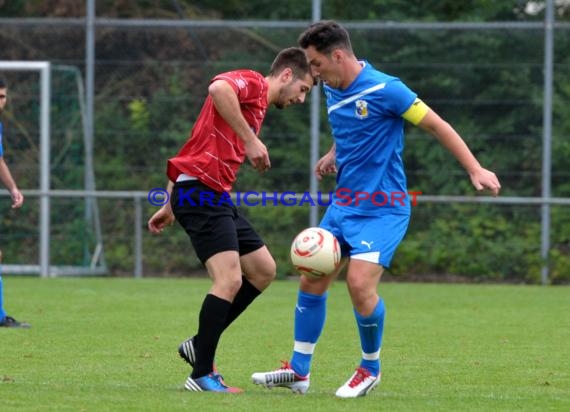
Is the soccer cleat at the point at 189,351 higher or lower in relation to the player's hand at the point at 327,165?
lower

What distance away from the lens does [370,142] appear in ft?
22.3

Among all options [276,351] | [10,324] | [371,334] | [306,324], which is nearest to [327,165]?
[306,324]

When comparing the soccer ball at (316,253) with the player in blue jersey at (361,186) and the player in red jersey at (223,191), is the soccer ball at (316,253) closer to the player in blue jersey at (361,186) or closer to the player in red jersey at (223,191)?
the player in blue jersey at (361,186)

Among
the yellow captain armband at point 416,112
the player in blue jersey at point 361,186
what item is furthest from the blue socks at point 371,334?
the yellow captain armband at point 416,112

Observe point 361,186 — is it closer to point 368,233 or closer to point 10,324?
point 368,233

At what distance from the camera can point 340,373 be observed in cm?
775

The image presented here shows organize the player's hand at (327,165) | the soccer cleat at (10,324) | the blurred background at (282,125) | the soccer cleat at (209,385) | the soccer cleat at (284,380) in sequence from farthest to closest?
the blurred background at (282,125) < the soccer cleat at (10,324) < the player's hand at (327,165) < the soccer cleat at (284,380) < the soccer cleat at (209,385)

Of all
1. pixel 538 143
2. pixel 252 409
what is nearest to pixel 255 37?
pixel 538 143

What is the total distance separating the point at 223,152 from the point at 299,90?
55cm

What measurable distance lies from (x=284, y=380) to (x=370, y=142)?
1.34m

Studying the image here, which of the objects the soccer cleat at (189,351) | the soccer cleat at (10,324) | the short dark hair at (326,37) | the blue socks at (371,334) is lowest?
the soccer cleat at (10,324)

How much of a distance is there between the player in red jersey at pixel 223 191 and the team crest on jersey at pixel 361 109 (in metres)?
0.48

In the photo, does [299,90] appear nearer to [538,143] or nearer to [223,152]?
[223,152]

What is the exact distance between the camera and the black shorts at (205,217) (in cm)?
687
